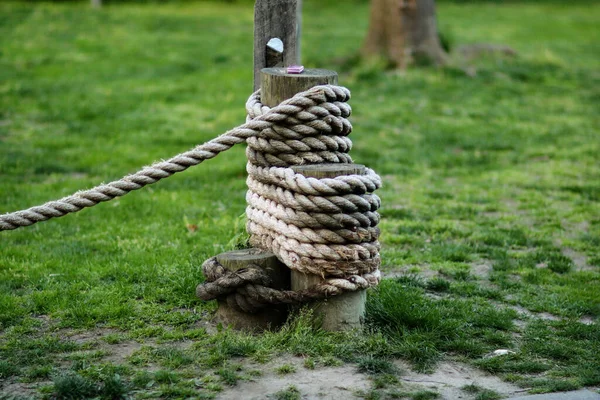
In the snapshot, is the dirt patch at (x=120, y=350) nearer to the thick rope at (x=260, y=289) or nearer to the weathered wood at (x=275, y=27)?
the thick rope at (x=260, y=289)

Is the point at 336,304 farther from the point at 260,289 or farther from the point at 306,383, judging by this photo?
the point at 306,383

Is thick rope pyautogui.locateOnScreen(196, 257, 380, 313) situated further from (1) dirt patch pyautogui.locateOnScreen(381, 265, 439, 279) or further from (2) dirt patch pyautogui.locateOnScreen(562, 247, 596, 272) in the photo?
(2) dirt patch pyautogui.locateOnScreen(562, 247, 596, 272)

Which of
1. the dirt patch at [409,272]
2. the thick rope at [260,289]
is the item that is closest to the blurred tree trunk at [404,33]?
the dirt patch at [409,272]

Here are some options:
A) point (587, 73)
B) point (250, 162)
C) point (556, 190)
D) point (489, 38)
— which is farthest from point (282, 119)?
point (489, 38)

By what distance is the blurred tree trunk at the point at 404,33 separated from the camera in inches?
511

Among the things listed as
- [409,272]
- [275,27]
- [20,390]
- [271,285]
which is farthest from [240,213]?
[20,390]

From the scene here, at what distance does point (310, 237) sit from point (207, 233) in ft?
8.01

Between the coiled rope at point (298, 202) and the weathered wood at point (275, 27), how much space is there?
709 millimetres

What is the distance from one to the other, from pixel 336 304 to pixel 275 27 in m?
1.85

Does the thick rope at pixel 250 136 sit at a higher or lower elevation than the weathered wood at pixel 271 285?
higher

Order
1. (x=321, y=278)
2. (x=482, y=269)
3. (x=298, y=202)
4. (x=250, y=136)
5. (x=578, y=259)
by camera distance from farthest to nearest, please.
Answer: (x=578, y=259) < (x=482, y=269) < (x=250, y=136) < (x=321, y=278) < (x=298, y=202)

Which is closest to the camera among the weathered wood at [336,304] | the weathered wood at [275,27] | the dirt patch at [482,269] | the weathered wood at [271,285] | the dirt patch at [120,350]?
the dirt patch at [120,350]

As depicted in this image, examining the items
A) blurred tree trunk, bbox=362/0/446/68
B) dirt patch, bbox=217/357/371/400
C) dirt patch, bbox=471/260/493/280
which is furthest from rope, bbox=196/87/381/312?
blurred tree trunk, bbox=362/0/446/68

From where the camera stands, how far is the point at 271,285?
473 centimetres
